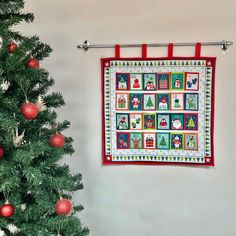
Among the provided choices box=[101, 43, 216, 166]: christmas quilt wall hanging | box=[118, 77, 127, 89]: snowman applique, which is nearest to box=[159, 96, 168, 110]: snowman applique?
box=[101, 43, 216, 166]: christmas quilt wall hanging

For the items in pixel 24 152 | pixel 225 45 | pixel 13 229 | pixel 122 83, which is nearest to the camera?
pixel 24 152

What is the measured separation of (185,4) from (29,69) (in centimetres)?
111

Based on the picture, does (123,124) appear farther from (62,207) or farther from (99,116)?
(62,207)

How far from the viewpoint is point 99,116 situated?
2.01 metres

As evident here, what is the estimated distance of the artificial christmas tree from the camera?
3.76 feet

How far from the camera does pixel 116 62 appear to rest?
76.0 inches

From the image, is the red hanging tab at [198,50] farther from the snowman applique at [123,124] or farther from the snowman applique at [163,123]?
the snowman applique at [123,124]

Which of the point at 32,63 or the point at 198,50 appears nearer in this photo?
the point at 32,63

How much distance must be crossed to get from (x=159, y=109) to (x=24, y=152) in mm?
1019

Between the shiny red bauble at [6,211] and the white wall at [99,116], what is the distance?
915 millimetres

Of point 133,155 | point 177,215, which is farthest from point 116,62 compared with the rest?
Answer: point 177,215

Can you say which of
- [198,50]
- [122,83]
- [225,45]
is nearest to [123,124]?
[122,83]

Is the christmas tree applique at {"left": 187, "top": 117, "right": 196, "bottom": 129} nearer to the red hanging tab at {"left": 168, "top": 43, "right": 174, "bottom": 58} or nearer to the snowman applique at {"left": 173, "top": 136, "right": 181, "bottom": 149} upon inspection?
the snowman applique at {"left": 173, "top": 136, "right": 181, "bottom": 149}

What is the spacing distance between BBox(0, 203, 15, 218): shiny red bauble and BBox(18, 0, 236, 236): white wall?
92 centimetres
